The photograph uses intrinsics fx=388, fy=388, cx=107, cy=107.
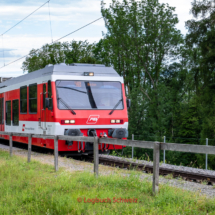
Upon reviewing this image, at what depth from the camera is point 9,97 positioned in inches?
743

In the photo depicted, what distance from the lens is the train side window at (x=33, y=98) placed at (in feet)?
49.2

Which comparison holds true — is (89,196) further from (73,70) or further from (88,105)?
(73,70)

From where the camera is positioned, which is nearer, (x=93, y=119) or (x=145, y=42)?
(x=93, y=119)

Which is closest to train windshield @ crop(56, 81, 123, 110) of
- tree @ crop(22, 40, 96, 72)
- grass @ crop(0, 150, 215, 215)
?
grass @ crop(0, 150, 215, 215)

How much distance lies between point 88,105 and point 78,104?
0.38 metres

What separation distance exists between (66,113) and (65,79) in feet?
4.01

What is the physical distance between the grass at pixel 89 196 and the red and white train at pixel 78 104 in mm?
4984

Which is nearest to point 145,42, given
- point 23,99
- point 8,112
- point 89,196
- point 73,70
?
point 8,112

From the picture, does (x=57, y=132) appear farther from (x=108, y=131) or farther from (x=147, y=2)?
(x=147, y=2)

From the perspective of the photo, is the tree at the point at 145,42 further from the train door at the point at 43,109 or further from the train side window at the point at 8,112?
the train door at the point at 43,109

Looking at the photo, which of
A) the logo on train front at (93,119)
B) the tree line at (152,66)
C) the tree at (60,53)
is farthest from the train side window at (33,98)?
the tree at (60,53)

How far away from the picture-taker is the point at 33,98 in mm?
15211

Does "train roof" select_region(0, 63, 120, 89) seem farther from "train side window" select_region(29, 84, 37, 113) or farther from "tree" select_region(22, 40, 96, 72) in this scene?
"tree" select_region(22, 40, 96, 72)

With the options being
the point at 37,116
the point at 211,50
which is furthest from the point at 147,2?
the point at 37,116
